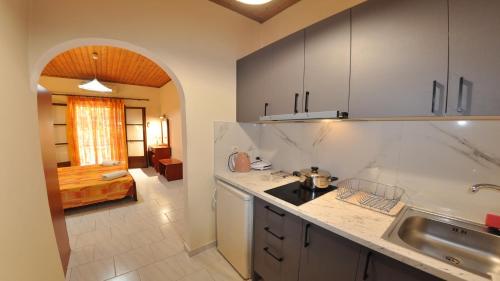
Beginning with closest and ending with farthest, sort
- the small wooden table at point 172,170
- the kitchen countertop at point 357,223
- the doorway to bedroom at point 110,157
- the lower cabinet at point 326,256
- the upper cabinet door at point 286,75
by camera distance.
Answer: the kitchen countertop at point 357,223
the lower cabinet at point 326,256
the upper cabinet door at point 286,75
the doorway to bedroom at point 110,157
the small wooden table at point 172,170

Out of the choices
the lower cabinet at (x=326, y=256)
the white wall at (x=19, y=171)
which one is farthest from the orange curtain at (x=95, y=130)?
the lower cabinet at (x=326, y=256)

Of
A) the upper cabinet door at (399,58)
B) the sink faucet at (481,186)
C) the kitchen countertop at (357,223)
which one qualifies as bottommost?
the kitchen countertop at (357,223)

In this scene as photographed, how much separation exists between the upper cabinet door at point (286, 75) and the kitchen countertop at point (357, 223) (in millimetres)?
719

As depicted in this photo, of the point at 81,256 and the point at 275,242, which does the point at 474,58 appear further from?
the point at 81,256

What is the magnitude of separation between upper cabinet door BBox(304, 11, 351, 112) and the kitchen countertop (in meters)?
0.65

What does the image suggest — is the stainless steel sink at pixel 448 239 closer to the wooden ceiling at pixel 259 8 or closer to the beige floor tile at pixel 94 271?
the wooden ceiling at pixel 259 8

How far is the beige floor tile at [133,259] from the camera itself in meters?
1.87

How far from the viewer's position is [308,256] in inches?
47.3

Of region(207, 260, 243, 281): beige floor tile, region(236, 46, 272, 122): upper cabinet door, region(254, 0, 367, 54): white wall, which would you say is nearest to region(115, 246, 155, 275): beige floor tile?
region(207, 260, 243, 281): beige floor tile

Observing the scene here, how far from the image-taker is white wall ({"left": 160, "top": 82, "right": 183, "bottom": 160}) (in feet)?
16.3

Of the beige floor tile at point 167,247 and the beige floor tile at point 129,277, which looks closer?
the beige floor tile at point 129,277

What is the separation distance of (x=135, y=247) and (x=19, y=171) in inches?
65.8

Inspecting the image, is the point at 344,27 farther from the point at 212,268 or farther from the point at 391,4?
the point at 212,268

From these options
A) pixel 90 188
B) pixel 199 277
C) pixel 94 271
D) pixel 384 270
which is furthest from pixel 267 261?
pixel 90 188
